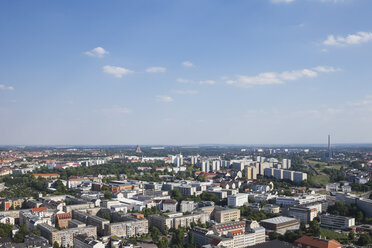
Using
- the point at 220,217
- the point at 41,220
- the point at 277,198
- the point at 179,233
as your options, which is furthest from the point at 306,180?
the point at 41,220

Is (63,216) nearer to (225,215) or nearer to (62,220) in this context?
(62,220)

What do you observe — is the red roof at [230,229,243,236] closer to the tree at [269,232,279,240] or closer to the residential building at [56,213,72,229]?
the tree at [269,232,279,240]

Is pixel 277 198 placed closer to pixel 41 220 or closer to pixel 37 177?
pixel 41 220

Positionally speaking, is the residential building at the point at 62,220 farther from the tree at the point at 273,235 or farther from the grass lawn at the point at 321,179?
the grass lawn at the point at 321,179

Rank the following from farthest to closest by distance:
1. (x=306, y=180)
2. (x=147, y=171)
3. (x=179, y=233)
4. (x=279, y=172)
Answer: (x=147, y=171) < (x=279, y=172) < (x=306, y=180) < (x=179, y=233)

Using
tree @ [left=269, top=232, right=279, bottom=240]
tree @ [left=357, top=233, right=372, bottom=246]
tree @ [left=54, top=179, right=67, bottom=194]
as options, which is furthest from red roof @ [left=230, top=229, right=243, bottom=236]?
tree @ [left=54, top=179, right=67, bottom=194]

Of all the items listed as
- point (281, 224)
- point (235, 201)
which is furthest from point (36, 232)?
point (235, 201)

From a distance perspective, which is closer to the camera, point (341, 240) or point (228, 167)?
point (341, 240)

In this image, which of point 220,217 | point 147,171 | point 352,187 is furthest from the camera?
point 147,171
